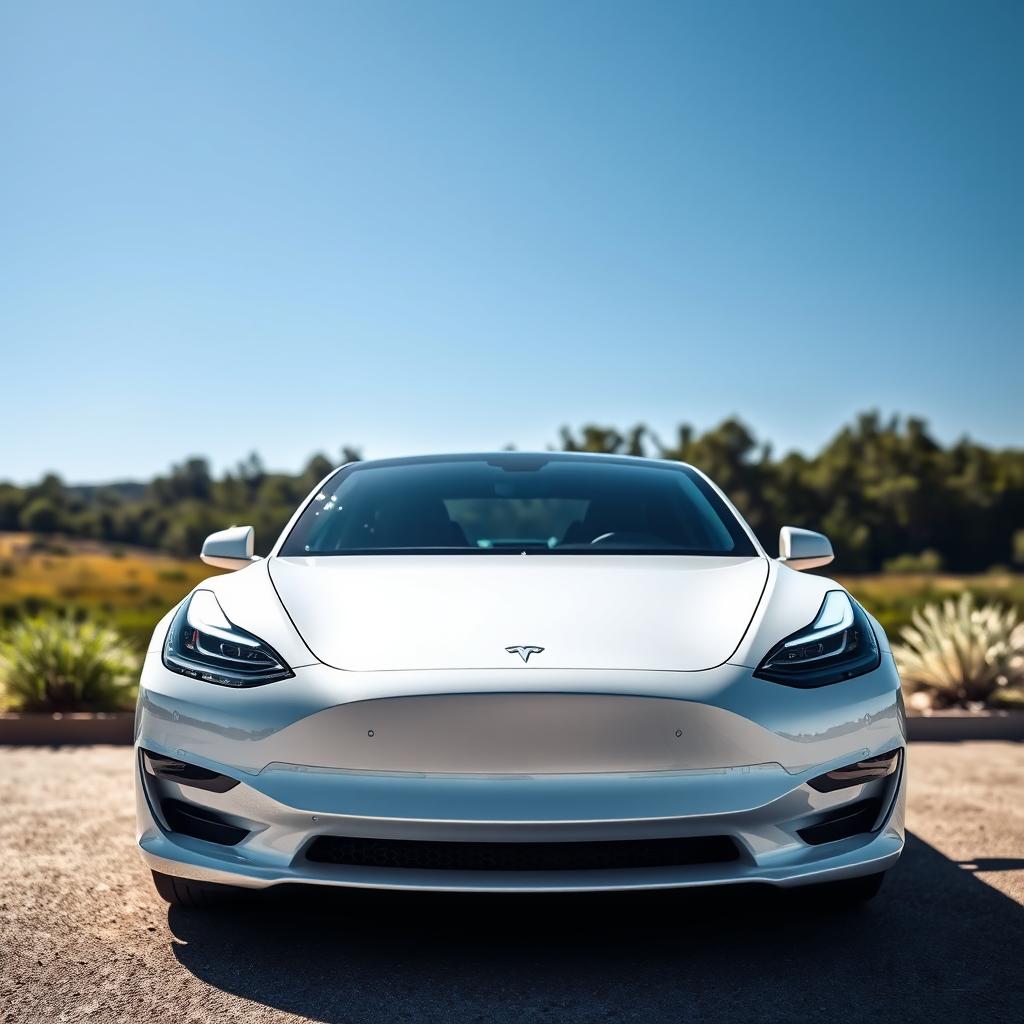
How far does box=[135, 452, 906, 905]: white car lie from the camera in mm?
2326

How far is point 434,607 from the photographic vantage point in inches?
109

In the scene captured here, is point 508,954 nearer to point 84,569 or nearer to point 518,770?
point 518,770

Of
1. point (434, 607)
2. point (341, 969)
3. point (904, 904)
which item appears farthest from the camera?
point (904, 904)

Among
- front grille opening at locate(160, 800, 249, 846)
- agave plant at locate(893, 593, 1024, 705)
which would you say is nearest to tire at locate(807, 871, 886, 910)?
front grille opening at locate(160, 800, 249, 846)

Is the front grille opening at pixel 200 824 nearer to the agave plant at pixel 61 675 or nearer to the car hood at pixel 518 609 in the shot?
the car hood at pixel 518 609

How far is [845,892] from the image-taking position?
114 inches

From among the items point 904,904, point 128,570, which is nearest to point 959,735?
point 904,904

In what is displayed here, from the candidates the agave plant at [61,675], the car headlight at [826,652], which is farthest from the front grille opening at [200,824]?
the agave plant at [61,675]

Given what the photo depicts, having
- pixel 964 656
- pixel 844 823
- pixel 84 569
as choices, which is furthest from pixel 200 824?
pixel 84 569

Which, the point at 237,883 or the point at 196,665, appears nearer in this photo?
the point at 237,883

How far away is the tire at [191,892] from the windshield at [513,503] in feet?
3.57

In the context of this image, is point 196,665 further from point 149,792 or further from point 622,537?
point 622,537

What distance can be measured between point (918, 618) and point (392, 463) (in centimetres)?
534

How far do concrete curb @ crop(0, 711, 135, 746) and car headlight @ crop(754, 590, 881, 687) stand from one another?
495 centimetres
